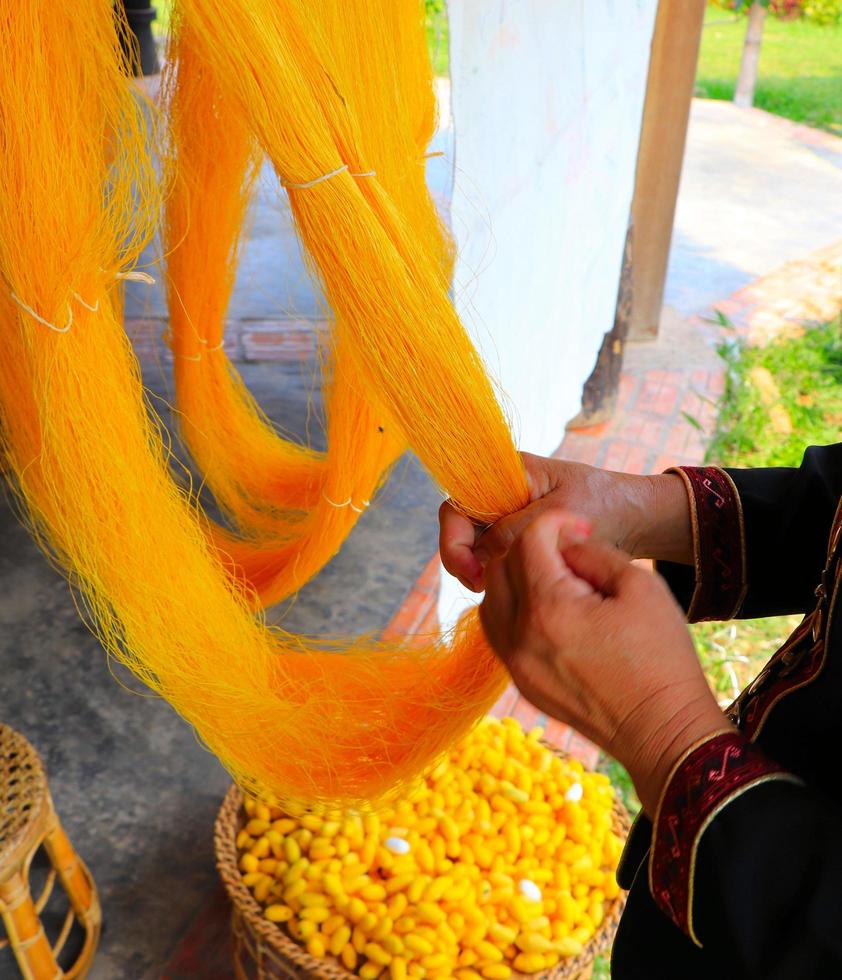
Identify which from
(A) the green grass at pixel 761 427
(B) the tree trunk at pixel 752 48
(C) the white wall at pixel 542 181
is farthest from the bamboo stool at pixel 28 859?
(B) the tree trunk at pixel 752 48

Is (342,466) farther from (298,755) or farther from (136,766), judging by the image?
(136,766)

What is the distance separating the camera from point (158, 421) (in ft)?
4.18

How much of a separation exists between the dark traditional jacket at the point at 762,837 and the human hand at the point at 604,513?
0.53ft

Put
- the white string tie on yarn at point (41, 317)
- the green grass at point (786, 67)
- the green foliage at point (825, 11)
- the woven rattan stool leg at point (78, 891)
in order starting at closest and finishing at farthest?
the white string tie on yarn at point (41, 317), the woven rattan stool leg at point (78, 891), the green grass at point (786, 67), the green foliage at point (825, 11)

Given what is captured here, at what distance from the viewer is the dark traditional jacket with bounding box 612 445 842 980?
0.74 metres

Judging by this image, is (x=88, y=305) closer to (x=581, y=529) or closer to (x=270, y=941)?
(x=581, y=529)

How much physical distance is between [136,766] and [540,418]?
1429mm

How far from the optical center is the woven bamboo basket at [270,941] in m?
1.55

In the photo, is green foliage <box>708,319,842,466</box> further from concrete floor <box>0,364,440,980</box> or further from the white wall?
concrete floor <box>0,364,440,980</box>

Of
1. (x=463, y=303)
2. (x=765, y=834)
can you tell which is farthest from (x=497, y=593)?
(x=463, y=303)

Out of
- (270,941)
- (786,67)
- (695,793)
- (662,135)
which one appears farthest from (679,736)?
(786,67)

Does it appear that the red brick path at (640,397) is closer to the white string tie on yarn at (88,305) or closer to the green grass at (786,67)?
the white string tie on yarn at (88,305)

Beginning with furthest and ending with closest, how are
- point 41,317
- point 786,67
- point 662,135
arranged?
point 786,67, point 662,135, point 41,317

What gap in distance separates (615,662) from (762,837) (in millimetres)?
179
